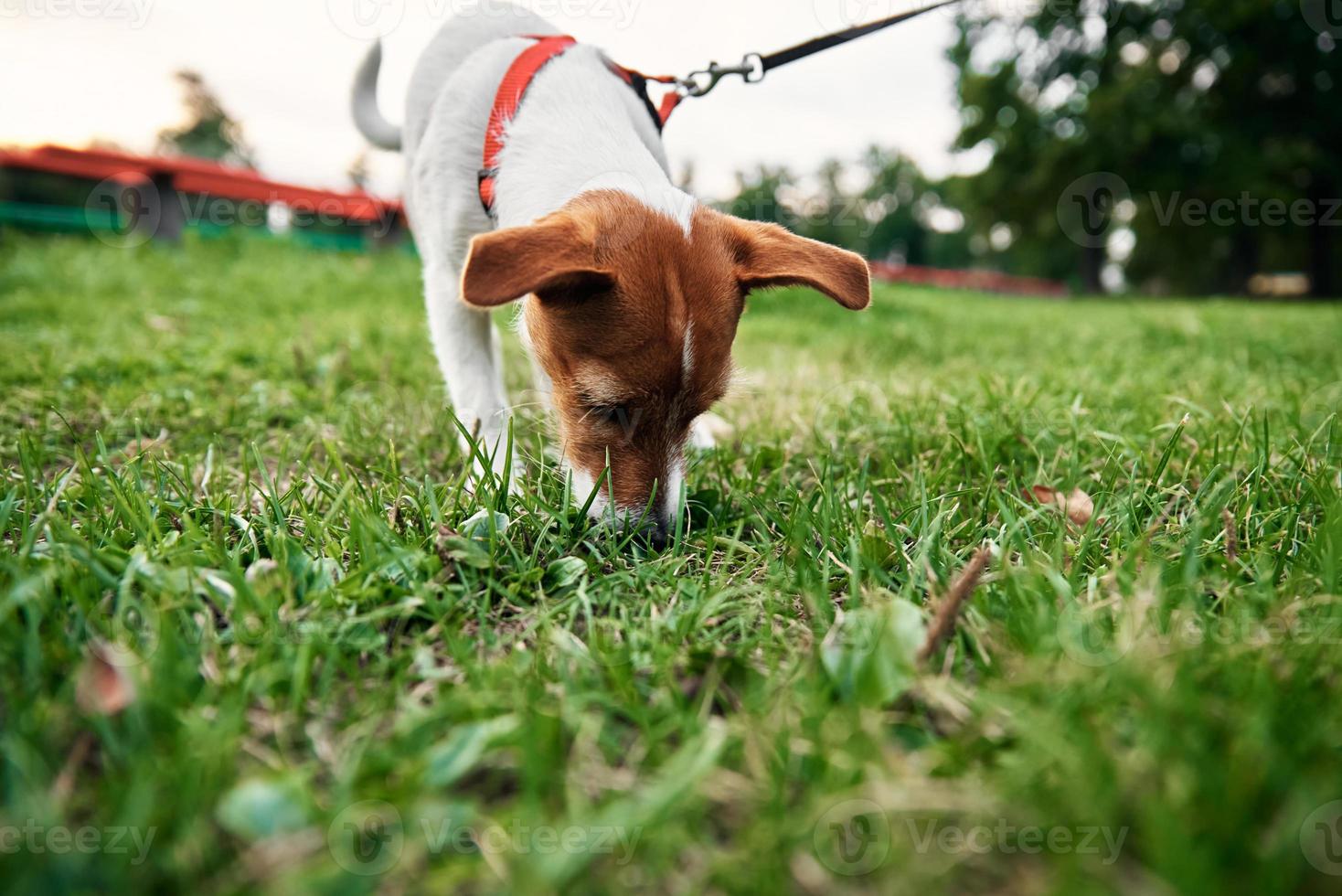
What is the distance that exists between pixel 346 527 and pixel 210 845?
1.04 metres

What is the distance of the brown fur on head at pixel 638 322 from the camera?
2195 millimetres

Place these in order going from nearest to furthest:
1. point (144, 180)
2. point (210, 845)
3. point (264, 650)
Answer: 1. point (210, 845)
2. point (264, 650)
3. point (144, 180)

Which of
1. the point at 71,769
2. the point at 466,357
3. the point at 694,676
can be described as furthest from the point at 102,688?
the point at 466,357

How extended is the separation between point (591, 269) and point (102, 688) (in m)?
1.44

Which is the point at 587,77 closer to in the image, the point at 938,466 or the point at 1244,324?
the point at 938,466

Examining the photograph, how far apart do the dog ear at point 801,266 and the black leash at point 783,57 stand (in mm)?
1247

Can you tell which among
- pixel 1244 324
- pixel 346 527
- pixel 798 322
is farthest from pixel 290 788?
pixel 1244 324

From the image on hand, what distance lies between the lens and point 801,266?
2.44 m

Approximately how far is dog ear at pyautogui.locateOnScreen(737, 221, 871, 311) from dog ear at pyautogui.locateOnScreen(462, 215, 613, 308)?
56 cm

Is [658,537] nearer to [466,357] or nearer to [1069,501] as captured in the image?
[1069,501]

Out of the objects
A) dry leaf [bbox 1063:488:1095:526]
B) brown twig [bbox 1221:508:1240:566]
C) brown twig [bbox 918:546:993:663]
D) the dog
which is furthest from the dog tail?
brown twig [bbox 1221:508:1240:566]

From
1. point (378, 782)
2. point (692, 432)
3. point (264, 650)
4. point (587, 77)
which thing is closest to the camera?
point (378, 782)

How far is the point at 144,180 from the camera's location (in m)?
9.70

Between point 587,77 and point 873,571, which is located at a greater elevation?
point 587,77
